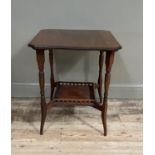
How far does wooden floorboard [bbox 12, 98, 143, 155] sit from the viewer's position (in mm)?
1661

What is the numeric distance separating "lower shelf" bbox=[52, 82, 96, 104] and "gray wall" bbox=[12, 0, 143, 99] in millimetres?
250

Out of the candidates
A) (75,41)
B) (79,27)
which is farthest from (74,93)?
(79,27)

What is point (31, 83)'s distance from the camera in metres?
2.43

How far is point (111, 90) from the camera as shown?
8.02 feet

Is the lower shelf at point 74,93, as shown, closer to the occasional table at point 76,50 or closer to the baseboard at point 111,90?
the occasional table at point 76,50

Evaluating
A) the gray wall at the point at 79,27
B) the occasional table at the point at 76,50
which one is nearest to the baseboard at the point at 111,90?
the gray wall at the point at 79,27

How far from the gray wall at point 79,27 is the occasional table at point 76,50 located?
0.20 m

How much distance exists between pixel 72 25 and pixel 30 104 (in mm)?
760

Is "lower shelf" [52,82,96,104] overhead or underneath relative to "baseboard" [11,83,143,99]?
overhead

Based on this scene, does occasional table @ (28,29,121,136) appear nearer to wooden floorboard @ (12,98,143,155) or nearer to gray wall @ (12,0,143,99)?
wooden floorboard @ (12,98,143,155)

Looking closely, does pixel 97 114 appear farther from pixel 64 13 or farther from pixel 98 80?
pixel 64 13

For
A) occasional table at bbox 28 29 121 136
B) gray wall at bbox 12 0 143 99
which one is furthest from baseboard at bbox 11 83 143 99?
occasional table at bbox 28 29 121 136

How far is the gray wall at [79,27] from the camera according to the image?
2.24 m
